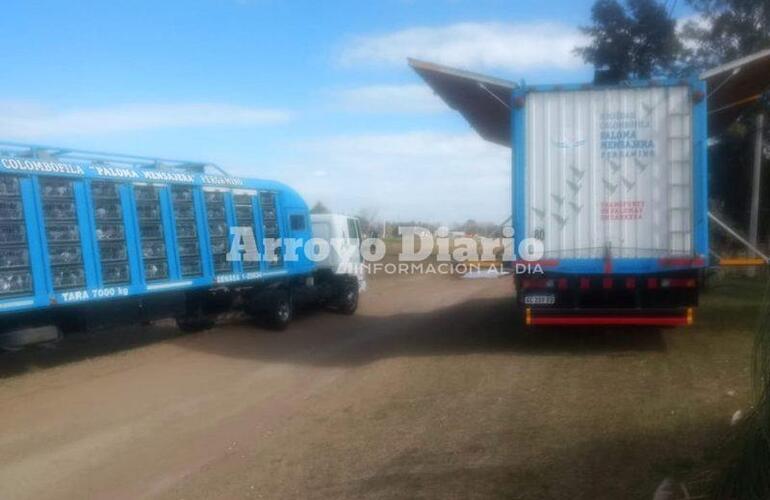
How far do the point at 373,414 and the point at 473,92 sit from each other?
5.71 metres

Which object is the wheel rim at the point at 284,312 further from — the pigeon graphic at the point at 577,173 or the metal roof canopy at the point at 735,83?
the metal roof canopy at the point at 735,83

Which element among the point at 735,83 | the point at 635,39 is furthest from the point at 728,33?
the point at 735,83

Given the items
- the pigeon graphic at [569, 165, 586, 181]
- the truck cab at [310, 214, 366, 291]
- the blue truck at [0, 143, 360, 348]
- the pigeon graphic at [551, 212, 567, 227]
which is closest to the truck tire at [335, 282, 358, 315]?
the truck cab at [310, 214, 366, 291]

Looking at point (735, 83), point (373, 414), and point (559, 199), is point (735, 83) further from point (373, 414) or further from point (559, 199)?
point (373, 414)

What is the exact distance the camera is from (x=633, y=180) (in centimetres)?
1080

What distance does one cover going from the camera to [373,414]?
326 inches

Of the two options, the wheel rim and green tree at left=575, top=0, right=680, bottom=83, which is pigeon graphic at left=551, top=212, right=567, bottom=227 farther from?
green tree at left=575, top=0, right=680, bottom=83

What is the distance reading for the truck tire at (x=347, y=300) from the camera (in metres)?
18.8

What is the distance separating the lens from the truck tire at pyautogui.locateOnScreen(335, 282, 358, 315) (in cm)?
1877

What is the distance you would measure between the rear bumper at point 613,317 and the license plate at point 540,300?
0.34ft

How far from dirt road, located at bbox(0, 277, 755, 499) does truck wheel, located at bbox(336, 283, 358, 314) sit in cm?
454

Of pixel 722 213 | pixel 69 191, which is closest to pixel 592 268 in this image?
pixel 69 191

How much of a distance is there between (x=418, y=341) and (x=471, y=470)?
723 cm

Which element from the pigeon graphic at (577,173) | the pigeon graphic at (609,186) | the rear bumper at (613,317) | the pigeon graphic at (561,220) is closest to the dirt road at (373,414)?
the rear bumper at (613,317)
